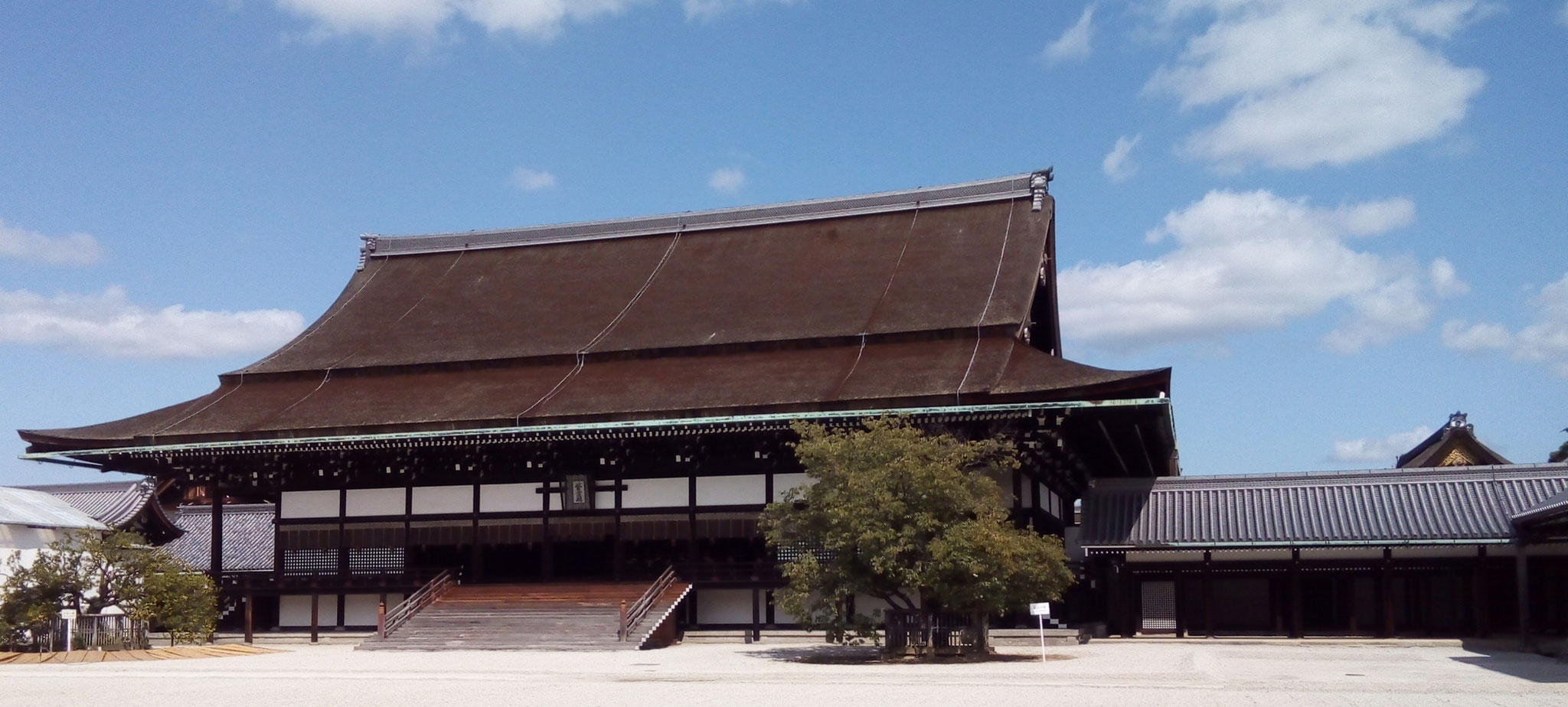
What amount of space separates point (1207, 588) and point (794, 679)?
1195 centimetres

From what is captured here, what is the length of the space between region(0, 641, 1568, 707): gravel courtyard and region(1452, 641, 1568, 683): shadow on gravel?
5 centimetres

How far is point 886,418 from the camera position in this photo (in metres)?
20.3

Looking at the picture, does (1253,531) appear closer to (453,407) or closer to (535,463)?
(535,463)

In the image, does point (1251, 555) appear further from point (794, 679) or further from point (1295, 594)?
point (794, 679)

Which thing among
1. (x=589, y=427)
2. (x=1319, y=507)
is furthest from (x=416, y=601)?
(x=1319, y=507)

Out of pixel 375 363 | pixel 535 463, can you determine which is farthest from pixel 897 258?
pixel 375 363

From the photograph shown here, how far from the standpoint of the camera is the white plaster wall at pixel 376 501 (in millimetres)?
26203

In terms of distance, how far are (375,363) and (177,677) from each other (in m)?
12.4

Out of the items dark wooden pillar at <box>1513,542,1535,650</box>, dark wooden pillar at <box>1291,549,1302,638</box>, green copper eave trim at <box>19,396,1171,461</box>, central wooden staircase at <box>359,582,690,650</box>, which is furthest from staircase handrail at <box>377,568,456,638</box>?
dark wooden pillar at <box>1513,542,1535,650</box>

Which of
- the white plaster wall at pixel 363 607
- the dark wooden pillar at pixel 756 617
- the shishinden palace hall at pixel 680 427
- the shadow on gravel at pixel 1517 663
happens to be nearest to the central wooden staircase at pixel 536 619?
the shishinden palace hall at pixel 680 427

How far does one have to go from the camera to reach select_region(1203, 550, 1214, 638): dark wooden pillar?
24719 millimetres

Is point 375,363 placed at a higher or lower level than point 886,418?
higher

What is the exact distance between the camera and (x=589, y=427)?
23.6m

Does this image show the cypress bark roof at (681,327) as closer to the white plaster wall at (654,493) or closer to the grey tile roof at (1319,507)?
the white plaster wall at (654,493)
